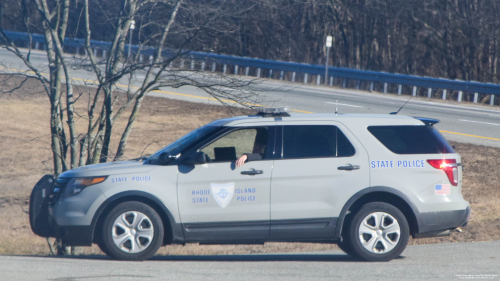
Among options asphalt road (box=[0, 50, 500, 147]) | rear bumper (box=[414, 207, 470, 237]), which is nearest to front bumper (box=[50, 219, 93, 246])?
rear bumper (box=[414, 207, 470, 237])

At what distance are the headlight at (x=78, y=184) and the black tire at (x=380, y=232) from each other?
273cm

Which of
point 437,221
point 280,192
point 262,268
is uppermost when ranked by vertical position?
point 280,192

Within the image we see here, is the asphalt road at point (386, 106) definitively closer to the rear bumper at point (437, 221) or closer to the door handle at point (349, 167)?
the rear bumper at point (437, 221)

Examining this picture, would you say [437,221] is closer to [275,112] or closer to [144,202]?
[275,112]

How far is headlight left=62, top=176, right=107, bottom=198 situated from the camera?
6.41 meters

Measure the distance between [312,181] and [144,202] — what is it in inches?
70.1

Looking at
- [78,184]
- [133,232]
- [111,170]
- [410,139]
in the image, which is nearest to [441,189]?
[410,139]

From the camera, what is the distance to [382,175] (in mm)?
6594

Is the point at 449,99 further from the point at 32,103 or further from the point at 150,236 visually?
the point at 150,236

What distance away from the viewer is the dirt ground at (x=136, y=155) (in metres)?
9.77

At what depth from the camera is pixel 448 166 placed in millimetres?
6660

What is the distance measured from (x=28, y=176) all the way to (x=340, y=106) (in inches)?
426

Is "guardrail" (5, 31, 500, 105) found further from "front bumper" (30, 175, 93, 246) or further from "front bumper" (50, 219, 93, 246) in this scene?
"front bumper" (50, 219, 93, 246)

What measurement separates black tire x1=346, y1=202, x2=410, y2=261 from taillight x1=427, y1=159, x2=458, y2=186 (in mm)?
647
